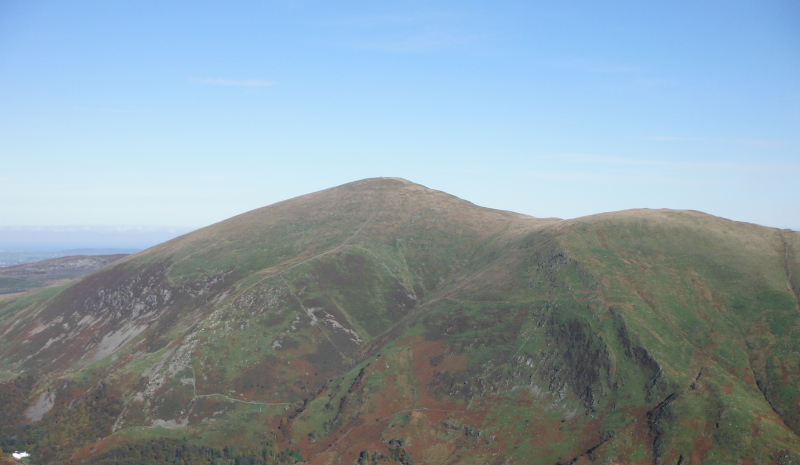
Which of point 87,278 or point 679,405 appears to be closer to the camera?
point 679,405

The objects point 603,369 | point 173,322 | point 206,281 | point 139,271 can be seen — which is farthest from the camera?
point 139,271

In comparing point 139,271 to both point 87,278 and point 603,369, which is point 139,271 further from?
point 603,369

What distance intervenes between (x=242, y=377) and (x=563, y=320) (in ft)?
234

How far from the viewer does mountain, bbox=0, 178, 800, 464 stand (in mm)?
79812

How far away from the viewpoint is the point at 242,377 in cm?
10919

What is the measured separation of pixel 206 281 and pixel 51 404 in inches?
1980

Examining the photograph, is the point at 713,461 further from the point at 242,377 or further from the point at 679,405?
the point at 242,377

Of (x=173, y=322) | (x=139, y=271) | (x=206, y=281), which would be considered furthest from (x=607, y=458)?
(x=139, y=271)

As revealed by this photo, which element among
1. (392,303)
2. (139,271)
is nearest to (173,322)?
(139,271)

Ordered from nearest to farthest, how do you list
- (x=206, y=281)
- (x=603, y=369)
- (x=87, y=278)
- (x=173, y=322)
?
(x=603, y=369) < (x=173, y=322) < (x=206, y=281) < (x=87, y=278)

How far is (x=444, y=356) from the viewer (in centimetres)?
10394

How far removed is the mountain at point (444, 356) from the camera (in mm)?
79812

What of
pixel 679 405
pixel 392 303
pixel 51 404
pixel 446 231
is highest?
pixel 446 231

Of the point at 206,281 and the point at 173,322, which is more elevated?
the point at 206,281
